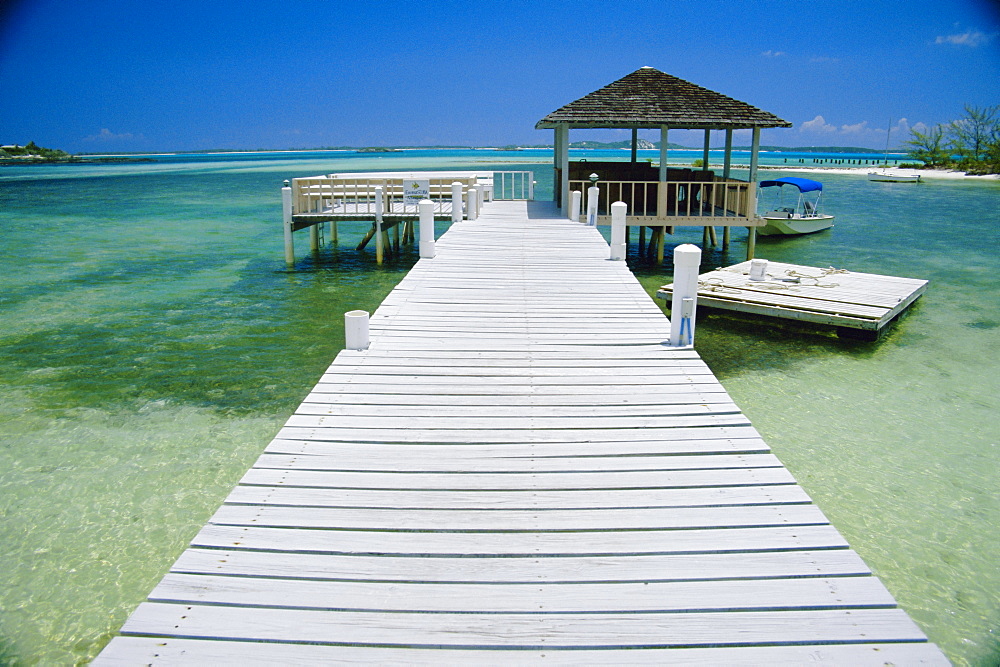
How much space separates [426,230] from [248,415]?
4227 mm

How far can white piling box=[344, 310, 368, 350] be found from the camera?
670 centimetres

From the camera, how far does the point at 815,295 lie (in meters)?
13.3

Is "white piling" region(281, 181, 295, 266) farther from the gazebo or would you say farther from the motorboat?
the motorboat

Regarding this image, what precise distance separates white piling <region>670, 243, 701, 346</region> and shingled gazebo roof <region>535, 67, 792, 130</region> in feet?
34.6

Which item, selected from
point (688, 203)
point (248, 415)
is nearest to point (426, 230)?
point (248, 415)

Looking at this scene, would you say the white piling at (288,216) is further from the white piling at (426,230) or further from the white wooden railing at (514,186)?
the white piling at (426,230)

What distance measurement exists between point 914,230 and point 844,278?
814 inches

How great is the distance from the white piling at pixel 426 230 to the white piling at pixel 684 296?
207 inches

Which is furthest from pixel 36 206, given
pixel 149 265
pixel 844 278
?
pixel 844 278

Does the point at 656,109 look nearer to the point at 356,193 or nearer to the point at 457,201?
the point at 457,201

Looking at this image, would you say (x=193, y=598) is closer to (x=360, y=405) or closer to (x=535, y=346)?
(x=360, y=405)

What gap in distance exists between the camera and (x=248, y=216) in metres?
37.8

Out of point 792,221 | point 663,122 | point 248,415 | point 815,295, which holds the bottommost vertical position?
point 248,415

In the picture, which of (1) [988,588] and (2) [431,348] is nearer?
(1) [988,588]
